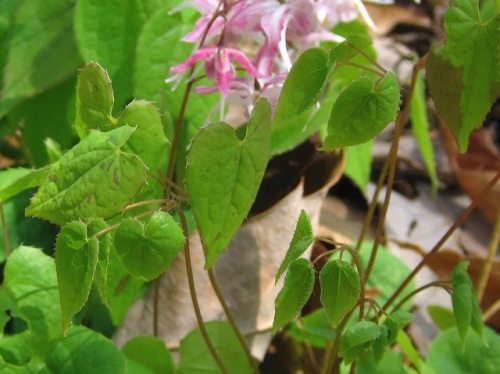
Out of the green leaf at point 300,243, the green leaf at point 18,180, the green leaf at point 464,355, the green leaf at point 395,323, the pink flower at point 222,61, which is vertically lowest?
the green leaf at point 464,355

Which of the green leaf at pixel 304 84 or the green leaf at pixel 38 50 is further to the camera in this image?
the green leaf at pixel 38 50

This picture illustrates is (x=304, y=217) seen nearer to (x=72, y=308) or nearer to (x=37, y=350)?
(x=72, y=308)

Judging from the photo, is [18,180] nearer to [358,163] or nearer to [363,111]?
[363,111]

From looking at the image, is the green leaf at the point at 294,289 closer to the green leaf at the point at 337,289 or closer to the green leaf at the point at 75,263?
the green leaf at the point at 337,289

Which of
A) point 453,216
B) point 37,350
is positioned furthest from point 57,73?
point 453,216

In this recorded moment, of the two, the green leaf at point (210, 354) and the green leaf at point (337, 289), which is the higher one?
the green leaf at point (337, 289)

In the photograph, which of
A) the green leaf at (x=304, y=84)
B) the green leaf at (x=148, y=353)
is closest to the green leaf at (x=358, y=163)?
the green leaf at (x=148, y=353)

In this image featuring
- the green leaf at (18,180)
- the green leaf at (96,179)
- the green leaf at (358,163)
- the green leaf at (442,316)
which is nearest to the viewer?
the green leaf at (96,179)
